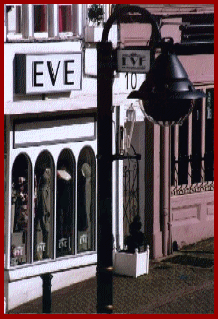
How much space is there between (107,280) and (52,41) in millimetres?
7446

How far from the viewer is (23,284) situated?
15.3 m

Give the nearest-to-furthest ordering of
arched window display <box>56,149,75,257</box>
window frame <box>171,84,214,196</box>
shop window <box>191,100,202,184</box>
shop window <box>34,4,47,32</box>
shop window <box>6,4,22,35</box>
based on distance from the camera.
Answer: shop window <box>6,4,22,35</box> → shop window <box>34,4,47,32</box> → arched window display <box>56,149,75,257</box> → window frame <box>171,84,214,196</box> → shop window <box>191,100,202,184</box>

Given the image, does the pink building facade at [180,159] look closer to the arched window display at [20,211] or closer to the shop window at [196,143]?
the shop window at [196,143]

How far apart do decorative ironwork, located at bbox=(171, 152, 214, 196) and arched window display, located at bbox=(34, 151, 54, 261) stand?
373 cm

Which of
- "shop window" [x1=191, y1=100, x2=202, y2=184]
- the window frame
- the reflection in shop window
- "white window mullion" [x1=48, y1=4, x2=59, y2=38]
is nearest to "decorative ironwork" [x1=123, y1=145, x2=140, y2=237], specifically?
the window frame

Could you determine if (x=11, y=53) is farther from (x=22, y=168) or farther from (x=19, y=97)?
(x=22, y=168)

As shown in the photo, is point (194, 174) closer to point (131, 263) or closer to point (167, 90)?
point (131, 263)

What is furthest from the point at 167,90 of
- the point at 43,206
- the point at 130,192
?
the point at 130,192

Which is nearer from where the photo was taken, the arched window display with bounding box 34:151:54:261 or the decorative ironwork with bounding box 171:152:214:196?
the arched window display with bounding box 34:151:54:261

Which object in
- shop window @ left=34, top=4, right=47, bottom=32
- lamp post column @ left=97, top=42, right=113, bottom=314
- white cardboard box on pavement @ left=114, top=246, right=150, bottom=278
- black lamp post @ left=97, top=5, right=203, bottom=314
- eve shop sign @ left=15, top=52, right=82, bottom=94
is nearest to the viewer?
black lamp post @ left=97, top=5, right=203, bottom=314

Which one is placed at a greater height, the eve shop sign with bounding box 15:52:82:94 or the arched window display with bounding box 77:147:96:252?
the eve shop sign with bounding box 15:52:82:94

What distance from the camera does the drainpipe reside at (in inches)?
720

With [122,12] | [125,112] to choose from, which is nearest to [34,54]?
[125,112]

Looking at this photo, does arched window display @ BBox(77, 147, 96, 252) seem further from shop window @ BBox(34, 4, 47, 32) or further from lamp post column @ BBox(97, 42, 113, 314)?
lamp post column @ BBox(97, 42, 113, 314)
